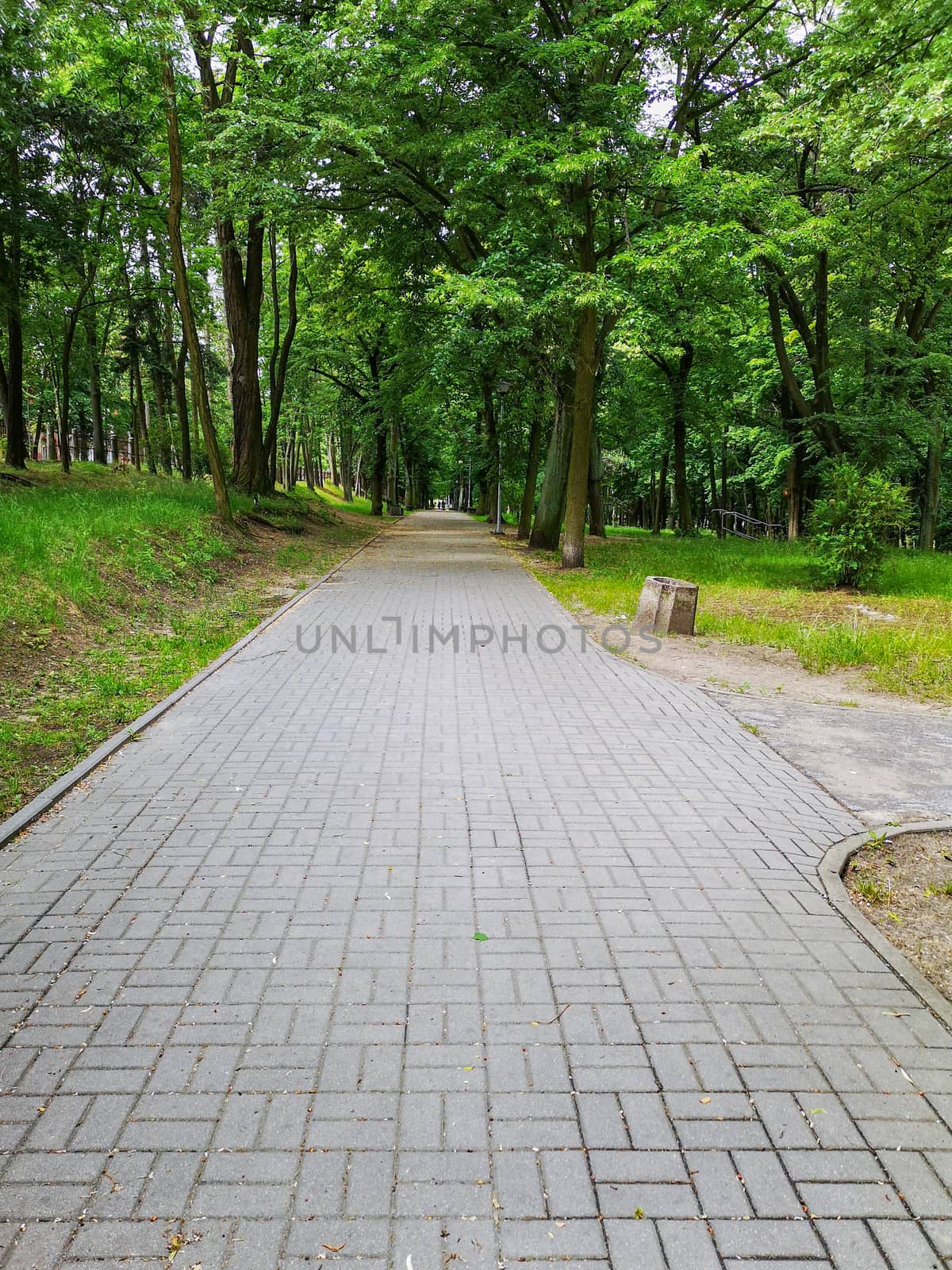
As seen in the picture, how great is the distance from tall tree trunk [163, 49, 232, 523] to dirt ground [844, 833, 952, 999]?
1466cm

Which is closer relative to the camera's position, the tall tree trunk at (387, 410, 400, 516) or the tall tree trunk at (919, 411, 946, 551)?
the tall tree trunk at (919, 411, 946, 551)

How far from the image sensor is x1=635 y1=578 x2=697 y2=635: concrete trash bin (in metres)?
10.4

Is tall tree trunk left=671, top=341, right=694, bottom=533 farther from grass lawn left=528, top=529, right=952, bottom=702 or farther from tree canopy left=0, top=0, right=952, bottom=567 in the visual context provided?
grass lawn left=528, top=529, right=952, bottom=702

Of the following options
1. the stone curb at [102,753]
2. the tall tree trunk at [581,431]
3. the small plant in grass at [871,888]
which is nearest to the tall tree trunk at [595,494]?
the tall tree trunk at [581,431]

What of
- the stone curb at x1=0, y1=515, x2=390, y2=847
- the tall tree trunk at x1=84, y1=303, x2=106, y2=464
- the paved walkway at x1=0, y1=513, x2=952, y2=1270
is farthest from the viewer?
the tall tree trunk at x1=84, y1=303, x2=106, y2=464

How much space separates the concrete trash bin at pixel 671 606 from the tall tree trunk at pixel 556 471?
26.8 feet

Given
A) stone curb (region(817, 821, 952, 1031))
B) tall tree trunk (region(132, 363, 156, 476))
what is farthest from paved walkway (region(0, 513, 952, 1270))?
tall tree trunk (region(132, 363, 156, 476))

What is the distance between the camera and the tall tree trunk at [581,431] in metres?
15.7

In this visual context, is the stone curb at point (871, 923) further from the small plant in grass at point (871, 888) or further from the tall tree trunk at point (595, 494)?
the tall tree trunk at point (595, 494)

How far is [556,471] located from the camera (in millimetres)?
18969

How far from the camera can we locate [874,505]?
1255cm

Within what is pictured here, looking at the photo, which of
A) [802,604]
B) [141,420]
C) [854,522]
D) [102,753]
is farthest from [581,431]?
[141,420]

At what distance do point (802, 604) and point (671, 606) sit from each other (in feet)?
11.3

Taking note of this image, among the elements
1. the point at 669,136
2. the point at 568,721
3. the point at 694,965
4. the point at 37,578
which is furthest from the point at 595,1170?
the point at 669,136
